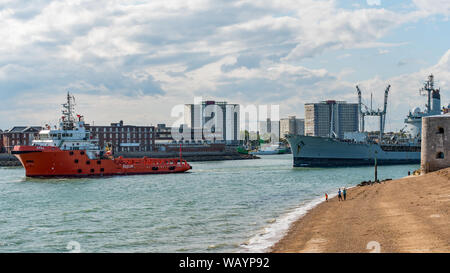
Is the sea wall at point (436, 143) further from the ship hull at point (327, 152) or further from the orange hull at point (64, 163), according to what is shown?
the ship hull at point (327, 152)

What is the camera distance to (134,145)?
12262 centimetres

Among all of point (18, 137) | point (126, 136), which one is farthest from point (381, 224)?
point (126, 136)

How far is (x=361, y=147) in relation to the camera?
81188 mm

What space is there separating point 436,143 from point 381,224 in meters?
20.0

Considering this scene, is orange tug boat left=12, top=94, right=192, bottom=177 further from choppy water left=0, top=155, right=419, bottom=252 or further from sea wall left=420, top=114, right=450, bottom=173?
sea wall left=420, top=114, right=450, bottom=173

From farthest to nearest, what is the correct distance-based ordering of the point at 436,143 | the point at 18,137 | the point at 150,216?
the point at 18,137 < the point at 436,143 < the point at 150,216

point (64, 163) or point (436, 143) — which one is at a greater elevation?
point (436, 143)

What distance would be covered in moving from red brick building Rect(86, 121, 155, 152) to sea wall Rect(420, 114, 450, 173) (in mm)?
92365

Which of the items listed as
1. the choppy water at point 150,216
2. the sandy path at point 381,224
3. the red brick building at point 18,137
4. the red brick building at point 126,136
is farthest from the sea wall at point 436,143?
the red brick building at point 18,137

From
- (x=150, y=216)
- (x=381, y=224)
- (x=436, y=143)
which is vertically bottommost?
(x=150, y=216)

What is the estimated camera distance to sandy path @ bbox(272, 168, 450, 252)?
48.8 ft

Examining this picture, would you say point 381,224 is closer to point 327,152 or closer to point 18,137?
point 327,152

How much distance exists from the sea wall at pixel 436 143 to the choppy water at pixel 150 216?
27.8 ft
